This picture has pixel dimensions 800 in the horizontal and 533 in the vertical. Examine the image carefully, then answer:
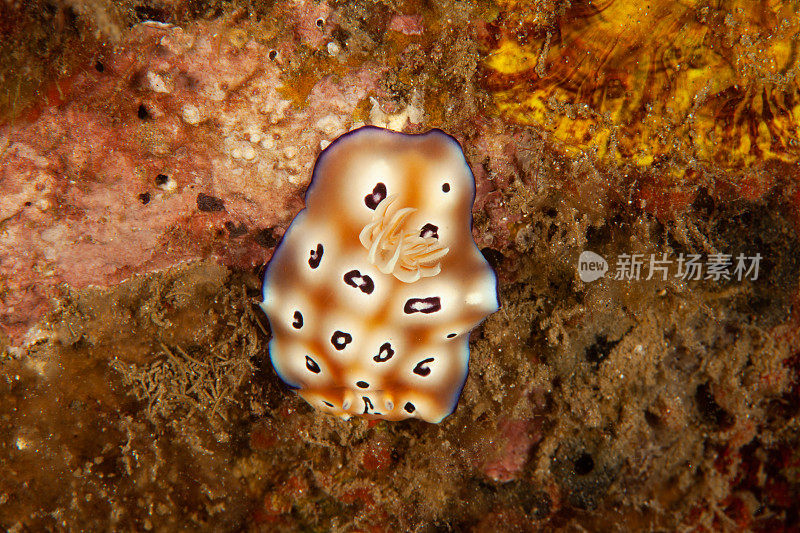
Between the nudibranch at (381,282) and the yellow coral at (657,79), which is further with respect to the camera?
the nudibranch at (381,282)

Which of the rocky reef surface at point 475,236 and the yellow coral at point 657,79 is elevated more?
the yellow coral at point 657,79

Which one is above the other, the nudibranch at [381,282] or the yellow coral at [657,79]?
the yellow coral at [657,79]

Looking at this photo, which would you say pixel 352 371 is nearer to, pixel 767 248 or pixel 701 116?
pixel 701 116

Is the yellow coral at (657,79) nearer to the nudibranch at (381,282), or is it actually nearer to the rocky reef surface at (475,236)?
the rocky reef surface at (475,236)

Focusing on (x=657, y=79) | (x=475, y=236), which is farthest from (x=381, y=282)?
(x=657, y=79)

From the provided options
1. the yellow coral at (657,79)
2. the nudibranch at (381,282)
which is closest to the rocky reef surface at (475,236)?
the yellow coral at (657,79)

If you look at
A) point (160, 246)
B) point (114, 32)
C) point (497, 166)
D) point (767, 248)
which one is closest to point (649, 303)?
point (767, 248)
